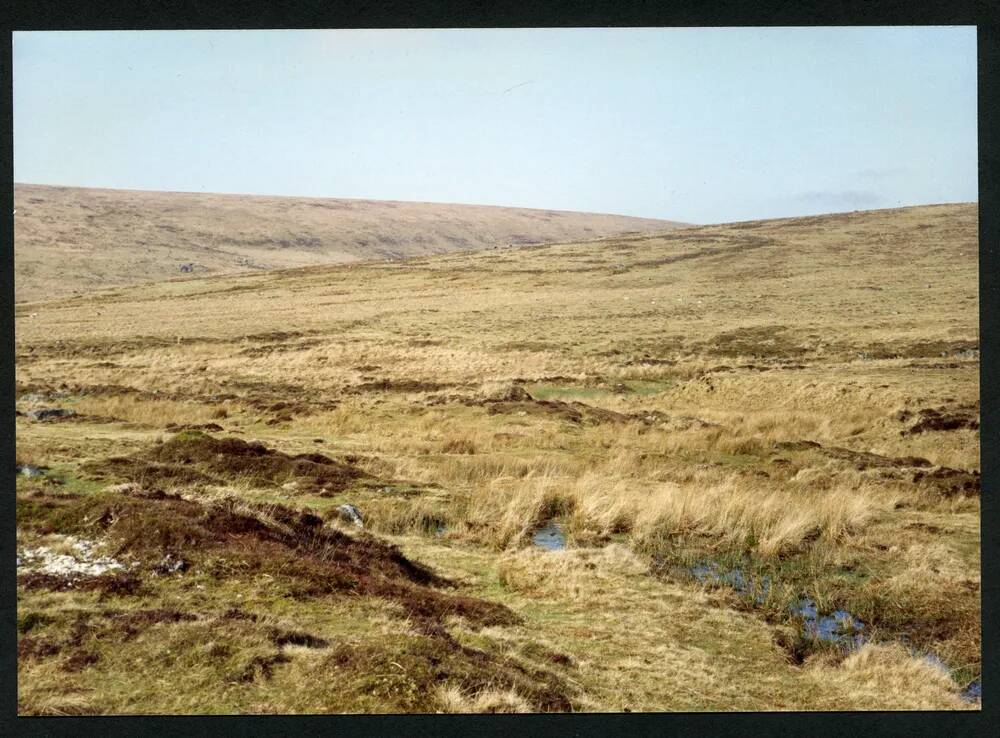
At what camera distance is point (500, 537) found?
48.1 feet

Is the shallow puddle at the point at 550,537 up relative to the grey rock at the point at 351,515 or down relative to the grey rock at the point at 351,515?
down

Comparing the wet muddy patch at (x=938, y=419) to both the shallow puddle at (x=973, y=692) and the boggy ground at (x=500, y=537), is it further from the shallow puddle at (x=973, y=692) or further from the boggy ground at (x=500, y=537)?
the shallow puddle at (x=973, y=692)

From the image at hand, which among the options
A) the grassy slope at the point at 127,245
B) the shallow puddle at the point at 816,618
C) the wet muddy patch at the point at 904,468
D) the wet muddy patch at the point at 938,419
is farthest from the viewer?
the grassy slope at the point at 127,245

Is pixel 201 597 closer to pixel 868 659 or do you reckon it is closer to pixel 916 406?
pixel 868 659

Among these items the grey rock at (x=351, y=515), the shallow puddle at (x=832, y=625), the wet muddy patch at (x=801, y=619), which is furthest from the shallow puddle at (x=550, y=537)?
the shallow puddle at (x=832, y=625)

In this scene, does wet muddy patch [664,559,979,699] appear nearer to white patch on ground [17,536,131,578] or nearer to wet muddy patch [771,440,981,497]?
wet muddy patch [771,440,981,497]

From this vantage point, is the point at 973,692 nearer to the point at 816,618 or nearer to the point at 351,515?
the point at 816,618

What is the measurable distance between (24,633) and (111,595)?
109 centimetres

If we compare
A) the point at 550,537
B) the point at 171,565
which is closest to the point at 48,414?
the point at 171,565

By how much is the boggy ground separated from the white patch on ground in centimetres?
4

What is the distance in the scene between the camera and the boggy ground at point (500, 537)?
926 centimetres

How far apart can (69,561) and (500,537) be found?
7019mm

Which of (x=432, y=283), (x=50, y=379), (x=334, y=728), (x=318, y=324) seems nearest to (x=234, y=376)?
(x=50, y=379)

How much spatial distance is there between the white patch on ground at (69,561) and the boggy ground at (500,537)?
0.04 metres
